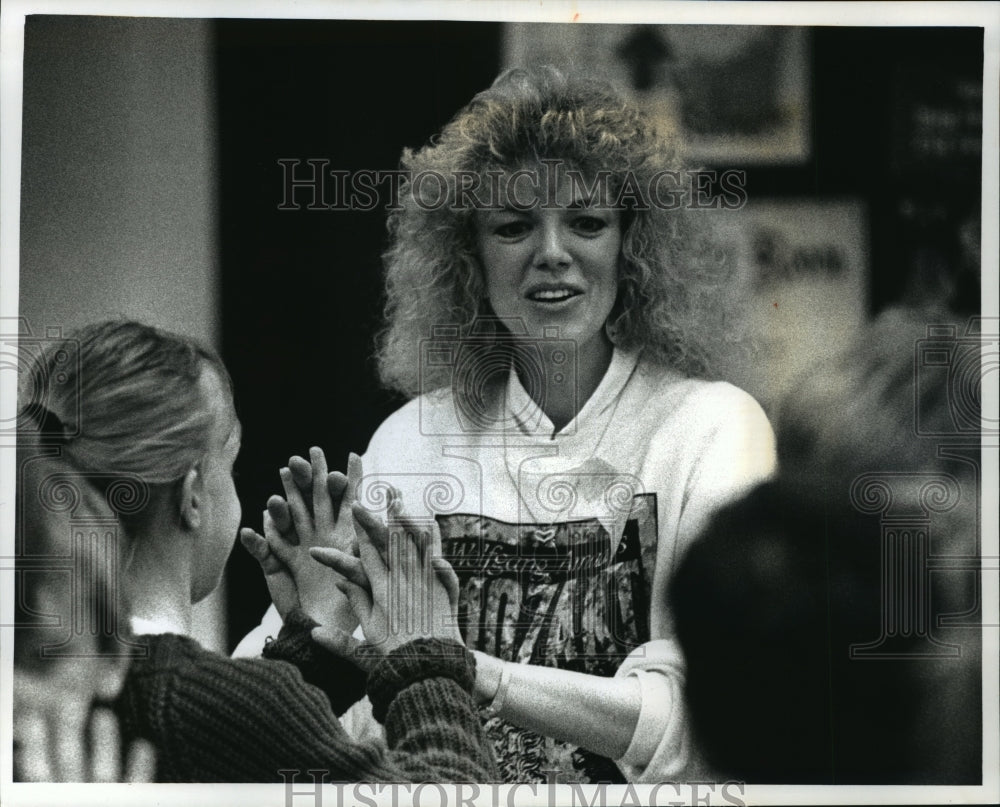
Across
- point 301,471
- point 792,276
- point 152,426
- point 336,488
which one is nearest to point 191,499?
point 152,426

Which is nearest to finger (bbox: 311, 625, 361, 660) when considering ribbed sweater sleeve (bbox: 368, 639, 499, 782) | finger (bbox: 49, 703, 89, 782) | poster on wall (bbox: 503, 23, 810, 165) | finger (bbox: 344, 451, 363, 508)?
ribbed sweater sleeve (bbox: 368, 639, 499, 782)

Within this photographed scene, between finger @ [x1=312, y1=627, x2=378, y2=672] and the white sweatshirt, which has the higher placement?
the white sweatshirt

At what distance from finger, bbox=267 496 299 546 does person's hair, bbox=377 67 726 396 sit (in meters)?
0.55

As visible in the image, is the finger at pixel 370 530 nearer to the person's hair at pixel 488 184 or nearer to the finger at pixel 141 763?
the person's hair at pixel 488 184

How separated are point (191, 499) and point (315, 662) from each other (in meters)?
0.69

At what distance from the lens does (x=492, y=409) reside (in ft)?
12.9

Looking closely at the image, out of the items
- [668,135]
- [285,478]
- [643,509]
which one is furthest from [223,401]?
[668,135]

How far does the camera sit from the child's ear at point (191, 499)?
12.7 feet

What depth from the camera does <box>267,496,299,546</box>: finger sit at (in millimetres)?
3879

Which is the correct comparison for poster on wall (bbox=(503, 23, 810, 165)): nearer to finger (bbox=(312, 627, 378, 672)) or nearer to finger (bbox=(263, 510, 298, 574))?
finger (bbox=(263, 510, 298, 574))

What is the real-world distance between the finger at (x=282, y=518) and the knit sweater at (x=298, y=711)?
266 millimetres

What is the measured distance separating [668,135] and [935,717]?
219cm

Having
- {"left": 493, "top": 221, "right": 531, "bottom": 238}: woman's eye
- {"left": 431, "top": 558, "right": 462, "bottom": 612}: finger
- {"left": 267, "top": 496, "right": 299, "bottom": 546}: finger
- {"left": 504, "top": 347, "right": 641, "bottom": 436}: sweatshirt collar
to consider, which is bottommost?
{"left": 431, "top": 558, "right": 462, "bottom": 612}: finger

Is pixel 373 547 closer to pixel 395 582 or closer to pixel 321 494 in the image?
pixel 395 582
